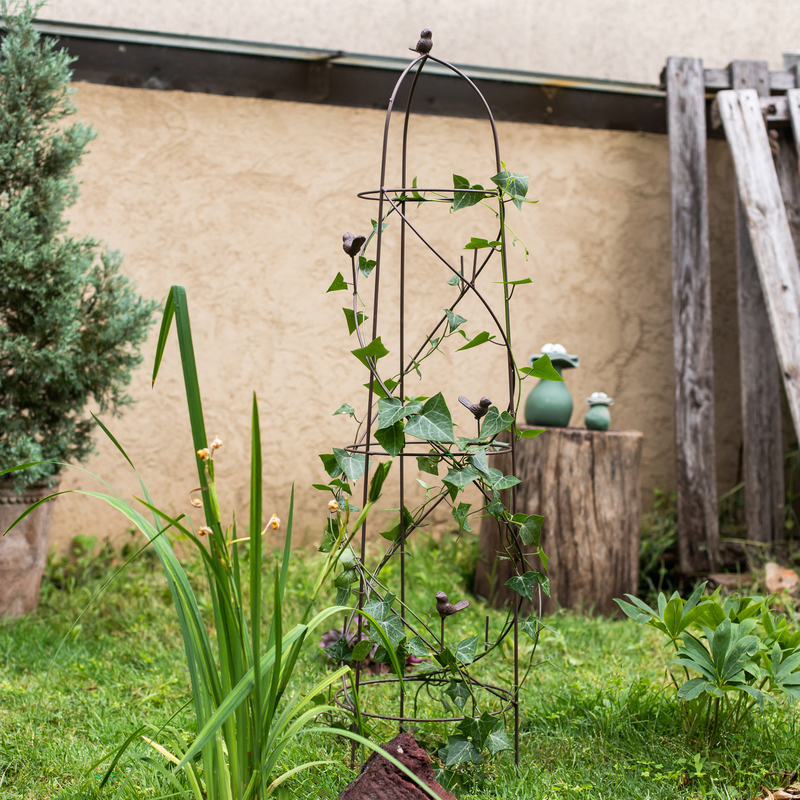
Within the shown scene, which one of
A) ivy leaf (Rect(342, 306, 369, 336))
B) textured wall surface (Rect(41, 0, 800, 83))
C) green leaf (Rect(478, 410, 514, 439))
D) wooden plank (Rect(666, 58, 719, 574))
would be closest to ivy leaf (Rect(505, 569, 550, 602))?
green leaf (Rect(478, 410, 514, 439))

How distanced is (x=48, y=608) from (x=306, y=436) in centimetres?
137

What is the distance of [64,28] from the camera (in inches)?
125

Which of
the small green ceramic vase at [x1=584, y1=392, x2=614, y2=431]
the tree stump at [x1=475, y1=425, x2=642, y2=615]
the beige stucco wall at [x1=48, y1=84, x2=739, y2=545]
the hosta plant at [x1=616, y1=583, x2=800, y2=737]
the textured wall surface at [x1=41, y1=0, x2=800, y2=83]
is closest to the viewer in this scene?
the hosta plant at [x1=616, y1=583, x2=800, y2=737]

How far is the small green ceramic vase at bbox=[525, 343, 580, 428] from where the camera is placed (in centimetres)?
298

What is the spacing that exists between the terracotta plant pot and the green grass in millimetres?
80

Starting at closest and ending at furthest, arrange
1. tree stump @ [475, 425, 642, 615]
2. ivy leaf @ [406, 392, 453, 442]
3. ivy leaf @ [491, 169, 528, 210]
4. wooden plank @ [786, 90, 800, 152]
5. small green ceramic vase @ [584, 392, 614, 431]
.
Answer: ivy leaf @ [406, 392, 453, 442], ivy leaf @ [491, 169, 528, 210], tree stump @ [475, 425, 642, 615], small green ceramic vase @ [584, 392, 614, 431], wooden plank @ [786, 90, 800, 152]

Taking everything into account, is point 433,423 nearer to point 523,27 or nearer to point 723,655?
point 723,655

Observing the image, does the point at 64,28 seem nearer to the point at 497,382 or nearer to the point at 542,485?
the point at 497,382

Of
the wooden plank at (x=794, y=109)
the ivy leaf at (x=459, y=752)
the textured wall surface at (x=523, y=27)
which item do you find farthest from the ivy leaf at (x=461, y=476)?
the textured wall surface at (x=523, y=27)

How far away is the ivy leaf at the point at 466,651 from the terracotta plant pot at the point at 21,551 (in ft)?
5.82

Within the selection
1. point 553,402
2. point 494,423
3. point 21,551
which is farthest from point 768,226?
point 21,551

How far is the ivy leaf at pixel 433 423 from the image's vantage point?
136 centimetres

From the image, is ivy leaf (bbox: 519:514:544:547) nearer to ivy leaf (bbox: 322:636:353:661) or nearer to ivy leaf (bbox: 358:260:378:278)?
ivy leaf (bbox: 322:636:353:661)

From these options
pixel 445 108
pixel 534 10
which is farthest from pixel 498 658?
pixel 534 10
